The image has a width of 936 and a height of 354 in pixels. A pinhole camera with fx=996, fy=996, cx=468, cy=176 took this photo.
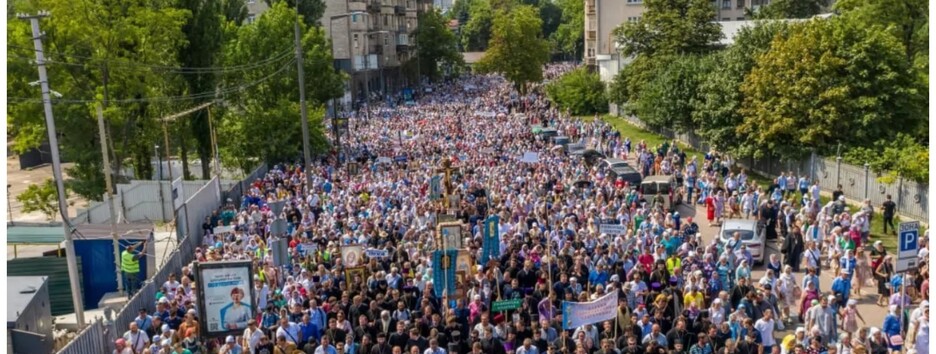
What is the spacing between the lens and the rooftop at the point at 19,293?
1636 cm

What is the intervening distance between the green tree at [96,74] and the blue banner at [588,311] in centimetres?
2207

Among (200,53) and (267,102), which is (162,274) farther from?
(267,102)

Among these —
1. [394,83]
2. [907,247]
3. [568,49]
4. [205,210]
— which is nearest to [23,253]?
[205,210]

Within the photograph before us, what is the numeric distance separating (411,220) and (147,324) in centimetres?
960

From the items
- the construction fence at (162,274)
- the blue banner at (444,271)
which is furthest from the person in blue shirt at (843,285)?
the construction fence at (162,274)

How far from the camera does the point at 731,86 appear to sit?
37.2 meters

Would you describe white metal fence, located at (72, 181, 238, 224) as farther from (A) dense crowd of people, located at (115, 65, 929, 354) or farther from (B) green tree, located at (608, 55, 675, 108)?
(B) green tree, located at (608, 55, 675, 108)

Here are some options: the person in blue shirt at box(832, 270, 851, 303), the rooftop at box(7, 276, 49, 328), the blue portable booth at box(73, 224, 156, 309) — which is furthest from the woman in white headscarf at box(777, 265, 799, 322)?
the blue portable booth at box(73, 224, 156, 309)

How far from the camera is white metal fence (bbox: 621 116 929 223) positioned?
90.5 feet

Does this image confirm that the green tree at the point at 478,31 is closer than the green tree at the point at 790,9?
No

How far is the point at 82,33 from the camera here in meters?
32.4

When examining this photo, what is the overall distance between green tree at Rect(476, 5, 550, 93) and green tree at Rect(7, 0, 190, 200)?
159 ft

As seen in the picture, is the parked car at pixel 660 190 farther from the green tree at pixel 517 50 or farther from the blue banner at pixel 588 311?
the green tree at pixel 517 50

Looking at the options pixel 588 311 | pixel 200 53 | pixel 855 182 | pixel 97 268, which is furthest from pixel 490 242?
pixel 200 53
